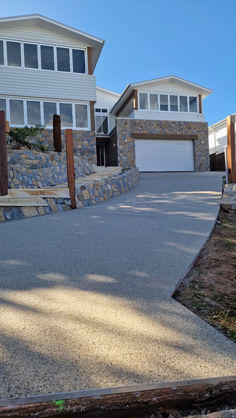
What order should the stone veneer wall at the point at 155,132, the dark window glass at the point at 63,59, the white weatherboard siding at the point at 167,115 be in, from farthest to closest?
the white weatherboard siding at the point at 167,115 < the stone veneer wall at the point at 155,132 < the dark window glass at the point at 63,59

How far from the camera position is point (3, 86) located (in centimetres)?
1411

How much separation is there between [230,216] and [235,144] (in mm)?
3387

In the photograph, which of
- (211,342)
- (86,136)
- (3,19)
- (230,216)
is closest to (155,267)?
(211,342)

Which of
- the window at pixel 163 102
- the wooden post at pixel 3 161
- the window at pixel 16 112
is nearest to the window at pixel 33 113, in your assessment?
the window at pixel 16 112

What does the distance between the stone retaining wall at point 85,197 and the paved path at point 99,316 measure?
1.45 meters

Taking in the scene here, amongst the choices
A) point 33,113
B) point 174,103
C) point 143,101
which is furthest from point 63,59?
point 174,103

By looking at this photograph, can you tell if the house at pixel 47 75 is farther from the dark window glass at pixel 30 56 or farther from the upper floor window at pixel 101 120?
the upper floor window at pixel 101 120

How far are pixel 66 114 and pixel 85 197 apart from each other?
9545 mm

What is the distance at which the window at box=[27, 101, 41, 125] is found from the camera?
47.7 ft

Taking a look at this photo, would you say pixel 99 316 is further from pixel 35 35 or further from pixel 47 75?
pixel 35 35

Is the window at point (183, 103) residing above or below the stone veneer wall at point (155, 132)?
above

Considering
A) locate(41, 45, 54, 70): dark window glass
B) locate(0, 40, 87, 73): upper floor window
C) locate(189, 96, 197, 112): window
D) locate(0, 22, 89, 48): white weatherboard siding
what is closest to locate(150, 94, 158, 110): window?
locate(189, 96, 197, 112): window

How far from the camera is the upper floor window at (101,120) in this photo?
2137 cm

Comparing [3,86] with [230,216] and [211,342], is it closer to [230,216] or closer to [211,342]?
[230,216]
